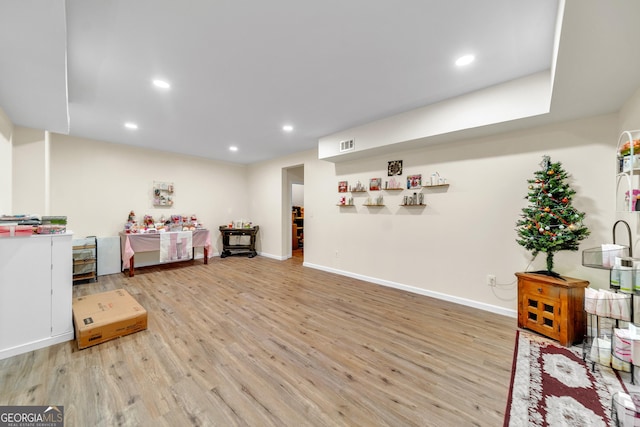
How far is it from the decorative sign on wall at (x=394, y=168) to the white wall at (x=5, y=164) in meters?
4.94

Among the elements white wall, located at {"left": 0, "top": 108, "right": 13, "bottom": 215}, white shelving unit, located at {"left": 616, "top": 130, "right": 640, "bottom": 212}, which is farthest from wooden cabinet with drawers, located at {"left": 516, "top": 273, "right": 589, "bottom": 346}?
Answer: white wall, located at {"left": 0, "top": 108, "right": 13, "bottom": 215}

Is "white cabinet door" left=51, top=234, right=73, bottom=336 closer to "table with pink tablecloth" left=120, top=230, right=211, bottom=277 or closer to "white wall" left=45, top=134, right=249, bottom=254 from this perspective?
"table with pink tablecloth" left=120, top=230, right=211, bottom=277

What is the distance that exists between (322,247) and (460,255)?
2.63 metres

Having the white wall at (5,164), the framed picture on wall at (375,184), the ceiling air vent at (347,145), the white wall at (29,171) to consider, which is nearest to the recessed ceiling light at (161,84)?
the white wall at (5,164)

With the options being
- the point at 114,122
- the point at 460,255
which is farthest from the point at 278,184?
the point at 460,255

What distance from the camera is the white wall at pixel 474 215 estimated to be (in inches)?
94.8

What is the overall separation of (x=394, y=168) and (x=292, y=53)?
8.04ft

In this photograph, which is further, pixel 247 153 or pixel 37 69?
pixel 247 153

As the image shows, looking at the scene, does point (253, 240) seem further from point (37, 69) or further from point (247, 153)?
point (37, 69)

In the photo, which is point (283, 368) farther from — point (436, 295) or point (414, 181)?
point (414, 181)

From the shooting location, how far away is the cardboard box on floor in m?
2.11

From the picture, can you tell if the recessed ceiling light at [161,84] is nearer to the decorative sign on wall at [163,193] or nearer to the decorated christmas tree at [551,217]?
the decorative sign on wall at [163,193]

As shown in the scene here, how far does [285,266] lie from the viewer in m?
5.24

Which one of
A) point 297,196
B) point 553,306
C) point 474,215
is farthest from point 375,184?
point 297,196
